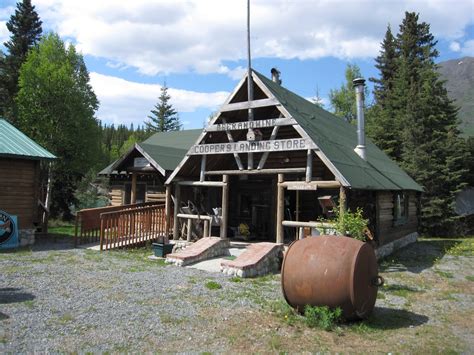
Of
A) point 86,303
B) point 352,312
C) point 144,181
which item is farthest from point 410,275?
point 144,181

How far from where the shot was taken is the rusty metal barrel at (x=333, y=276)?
681 cm

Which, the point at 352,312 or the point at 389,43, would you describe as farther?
the point at 389,43

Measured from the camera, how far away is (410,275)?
39.2 feet

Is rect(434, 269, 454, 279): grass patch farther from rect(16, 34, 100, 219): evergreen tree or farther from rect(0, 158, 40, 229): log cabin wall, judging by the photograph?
rect(16, 34, 100, 219): evergreen tree

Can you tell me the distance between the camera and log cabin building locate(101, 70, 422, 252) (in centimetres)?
1266

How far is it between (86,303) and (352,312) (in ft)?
16.2

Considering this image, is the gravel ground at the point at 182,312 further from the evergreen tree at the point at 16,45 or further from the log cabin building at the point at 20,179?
the evergreen tree at the point at 16,45

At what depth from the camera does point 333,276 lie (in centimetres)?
687

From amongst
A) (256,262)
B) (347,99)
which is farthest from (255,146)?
(347,99)

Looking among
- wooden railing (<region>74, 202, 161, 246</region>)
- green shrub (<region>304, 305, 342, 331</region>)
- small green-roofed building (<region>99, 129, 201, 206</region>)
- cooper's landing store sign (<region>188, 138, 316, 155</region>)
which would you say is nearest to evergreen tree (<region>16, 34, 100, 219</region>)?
small green-roofed building (<region>99, 129, 201, 206</region>)

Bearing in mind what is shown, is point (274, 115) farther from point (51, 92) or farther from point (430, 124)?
point (51, 92)

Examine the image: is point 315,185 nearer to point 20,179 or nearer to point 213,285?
point 213,285

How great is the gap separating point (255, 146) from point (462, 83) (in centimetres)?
13299

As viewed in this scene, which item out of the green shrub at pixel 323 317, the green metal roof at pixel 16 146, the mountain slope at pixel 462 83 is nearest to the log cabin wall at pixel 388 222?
the green shrub at pixel 323 317
